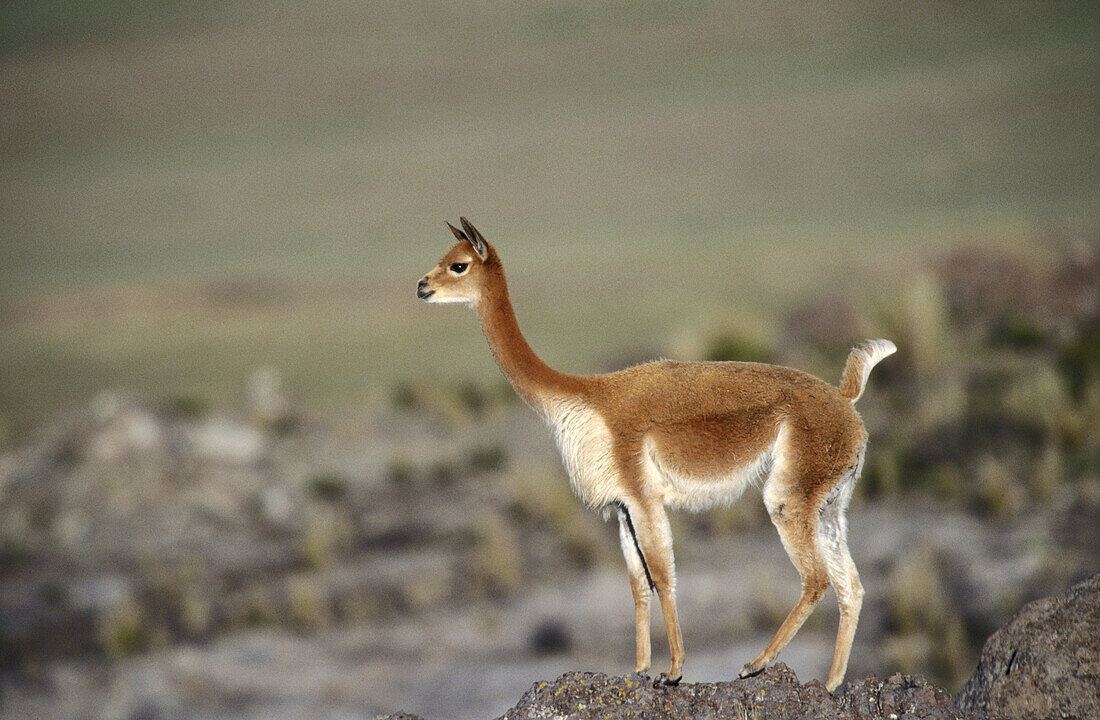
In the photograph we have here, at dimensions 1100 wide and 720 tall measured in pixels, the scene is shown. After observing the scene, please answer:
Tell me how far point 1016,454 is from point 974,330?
4.27 meters

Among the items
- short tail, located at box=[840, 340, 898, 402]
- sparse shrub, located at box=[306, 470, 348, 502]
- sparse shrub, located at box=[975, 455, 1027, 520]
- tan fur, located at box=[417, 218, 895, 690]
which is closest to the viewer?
tan fur, located at box=[417, 218, 895, 690]

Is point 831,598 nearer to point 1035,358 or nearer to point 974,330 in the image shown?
point 1035,358

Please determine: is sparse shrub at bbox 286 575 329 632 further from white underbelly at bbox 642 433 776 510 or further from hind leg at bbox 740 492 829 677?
hind leg at bbox 740 492 829 677

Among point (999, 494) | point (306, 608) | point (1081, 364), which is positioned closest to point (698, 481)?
point (999, 494)

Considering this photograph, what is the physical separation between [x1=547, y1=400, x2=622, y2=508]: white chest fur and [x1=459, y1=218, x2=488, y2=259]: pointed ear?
2.52 feet

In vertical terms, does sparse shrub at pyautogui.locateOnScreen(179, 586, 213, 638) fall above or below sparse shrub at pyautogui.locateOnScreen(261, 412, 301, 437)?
below

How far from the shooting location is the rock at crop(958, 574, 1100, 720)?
4867 millimetres

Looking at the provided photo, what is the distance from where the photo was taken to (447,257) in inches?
195

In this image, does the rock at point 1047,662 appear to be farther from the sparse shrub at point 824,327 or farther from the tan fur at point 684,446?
the sparse shrub at point 824,327

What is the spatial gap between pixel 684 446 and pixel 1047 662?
1.96 metres

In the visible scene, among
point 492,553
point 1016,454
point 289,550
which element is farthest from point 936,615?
point 289,550

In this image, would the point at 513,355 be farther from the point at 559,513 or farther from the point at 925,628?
the point at 559,513

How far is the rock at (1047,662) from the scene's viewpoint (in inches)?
192

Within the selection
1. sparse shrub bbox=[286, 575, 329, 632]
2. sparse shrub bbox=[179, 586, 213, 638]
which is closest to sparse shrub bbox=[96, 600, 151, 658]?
sparse shrub bbox=[179, 586, 213, 638]
